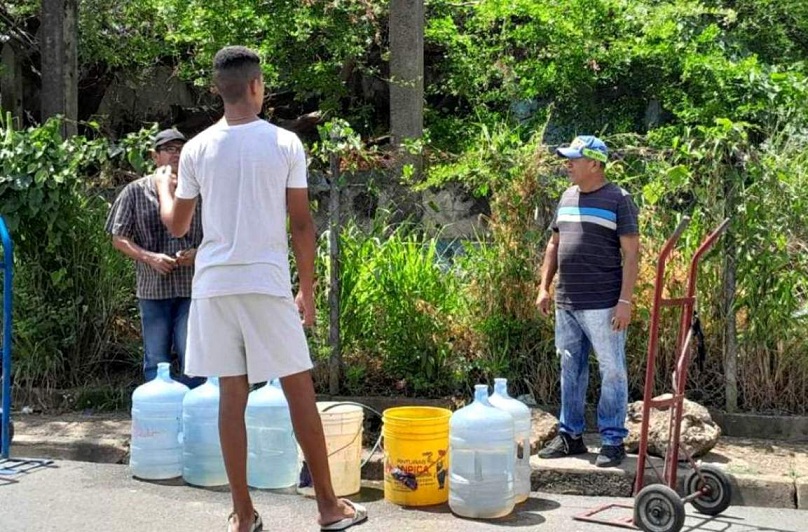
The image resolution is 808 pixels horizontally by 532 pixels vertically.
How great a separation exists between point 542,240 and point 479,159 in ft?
2.45

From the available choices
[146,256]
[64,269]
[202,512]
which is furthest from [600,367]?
[64,269]

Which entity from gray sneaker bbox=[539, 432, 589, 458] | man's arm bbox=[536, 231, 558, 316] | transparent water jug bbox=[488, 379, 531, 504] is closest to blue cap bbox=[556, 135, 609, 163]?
man's arm bbox=[536, 231, 558, 316]

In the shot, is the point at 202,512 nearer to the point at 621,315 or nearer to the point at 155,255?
the point at 155,255

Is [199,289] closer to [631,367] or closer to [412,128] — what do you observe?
[631,367]

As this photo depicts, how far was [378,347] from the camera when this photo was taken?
7.51 meters

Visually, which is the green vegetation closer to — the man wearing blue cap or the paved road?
the man wearing blue cap

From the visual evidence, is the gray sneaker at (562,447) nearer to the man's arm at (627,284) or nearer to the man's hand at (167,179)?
the man's arm at (627,284)

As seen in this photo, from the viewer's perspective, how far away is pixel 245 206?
4406 mm

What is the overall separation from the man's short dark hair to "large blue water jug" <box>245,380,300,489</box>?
205cm

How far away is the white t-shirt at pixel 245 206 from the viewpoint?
14.4 ft

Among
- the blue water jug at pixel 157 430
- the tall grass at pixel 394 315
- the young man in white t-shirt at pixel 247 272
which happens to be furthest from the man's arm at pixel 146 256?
the young man in white t-shirt at pixel 247 272

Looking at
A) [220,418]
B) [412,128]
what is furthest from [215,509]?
[412,128]

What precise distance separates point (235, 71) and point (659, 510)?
114 inches

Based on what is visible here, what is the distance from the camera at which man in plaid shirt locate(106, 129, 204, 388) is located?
21.9 ft
